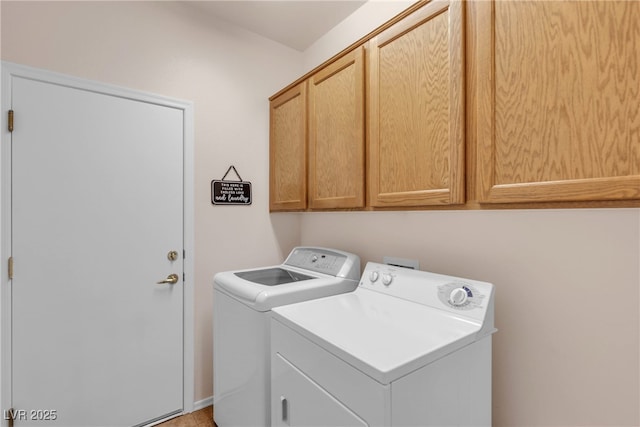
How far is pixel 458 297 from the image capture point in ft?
3.81

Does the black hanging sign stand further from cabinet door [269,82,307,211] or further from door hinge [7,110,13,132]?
door hinge [7,110,13,132]

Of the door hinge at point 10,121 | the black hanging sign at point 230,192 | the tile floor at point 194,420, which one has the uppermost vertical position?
the door hinge at point 10,121

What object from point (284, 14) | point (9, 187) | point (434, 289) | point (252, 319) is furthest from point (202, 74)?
point (434, 289)

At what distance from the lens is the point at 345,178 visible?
158 cm

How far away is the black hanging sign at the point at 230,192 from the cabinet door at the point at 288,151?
7.7 inches

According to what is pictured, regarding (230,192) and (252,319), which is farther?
(230,192)

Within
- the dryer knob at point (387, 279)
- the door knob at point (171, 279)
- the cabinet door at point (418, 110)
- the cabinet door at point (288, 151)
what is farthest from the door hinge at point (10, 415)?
the cabinet door at point (418, 110)

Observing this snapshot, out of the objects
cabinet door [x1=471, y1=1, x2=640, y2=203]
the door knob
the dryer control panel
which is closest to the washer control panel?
the dryer control panel

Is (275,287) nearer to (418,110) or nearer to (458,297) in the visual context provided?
(458,297)

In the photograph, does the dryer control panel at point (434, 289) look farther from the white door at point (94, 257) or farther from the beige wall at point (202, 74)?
the white door at point (94, 257)

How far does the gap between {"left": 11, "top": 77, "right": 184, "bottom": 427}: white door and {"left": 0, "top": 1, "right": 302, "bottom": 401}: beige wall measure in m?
0.15

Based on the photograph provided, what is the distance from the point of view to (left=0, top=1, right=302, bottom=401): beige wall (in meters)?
1.57

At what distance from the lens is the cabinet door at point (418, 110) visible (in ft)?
3.56

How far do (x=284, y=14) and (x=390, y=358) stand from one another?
86.4 inches
